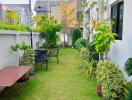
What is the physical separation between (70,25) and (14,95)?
59.5ft

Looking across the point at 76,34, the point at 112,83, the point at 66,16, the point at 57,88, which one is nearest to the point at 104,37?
the point at 112,83

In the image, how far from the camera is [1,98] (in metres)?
Result: 6.23

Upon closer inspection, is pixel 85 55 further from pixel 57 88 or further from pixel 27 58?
pixel 57 88

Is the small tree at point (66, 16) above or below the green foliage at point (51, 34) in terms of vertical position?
above

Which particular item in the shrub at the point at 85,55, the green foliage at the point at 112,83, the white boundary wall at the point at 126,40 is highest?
the white boundary wall at the point at 126,40

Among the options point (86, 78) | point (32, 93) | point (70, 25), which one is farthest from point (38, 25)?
point (32, 93)

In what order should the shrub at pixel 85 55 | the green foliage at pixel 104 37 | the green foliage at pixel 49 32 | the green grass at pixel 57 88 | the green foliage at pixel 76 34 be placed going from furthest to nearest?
1. the green foliage at pixel 76 34
2. the green foliage at pixel 49 32
3. the shrub at pixel 85 55
4. the green foliage at pixel 104 37
5. the green grass at pixel 57 88

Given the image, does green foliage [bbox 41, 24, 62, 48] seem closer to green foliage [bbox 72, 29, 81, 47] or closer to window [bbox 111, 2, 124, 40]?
green foliage [bbox 72, 29, 81, 47]

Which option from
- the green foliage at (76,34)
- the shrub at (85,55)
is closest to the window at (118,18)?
the shrub at (85,55)

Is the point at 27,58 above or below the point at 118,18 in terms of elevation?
below

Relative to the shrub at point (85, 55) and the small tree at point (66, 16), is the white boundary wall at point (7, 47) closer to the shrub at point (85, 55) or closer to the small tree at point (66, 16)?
the shrub at point (85, 55)

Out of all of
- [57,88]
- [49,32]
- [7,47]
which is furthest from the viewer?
[49,32]

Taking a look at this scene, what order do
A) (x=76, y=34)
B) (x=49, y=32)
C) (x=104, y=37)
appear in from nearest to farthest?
(x=104, y=37)
(x=49, y=32)
(x=76, y=34)

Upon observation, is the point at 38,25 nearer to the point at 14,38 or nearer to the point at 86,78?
the point at 14,38
